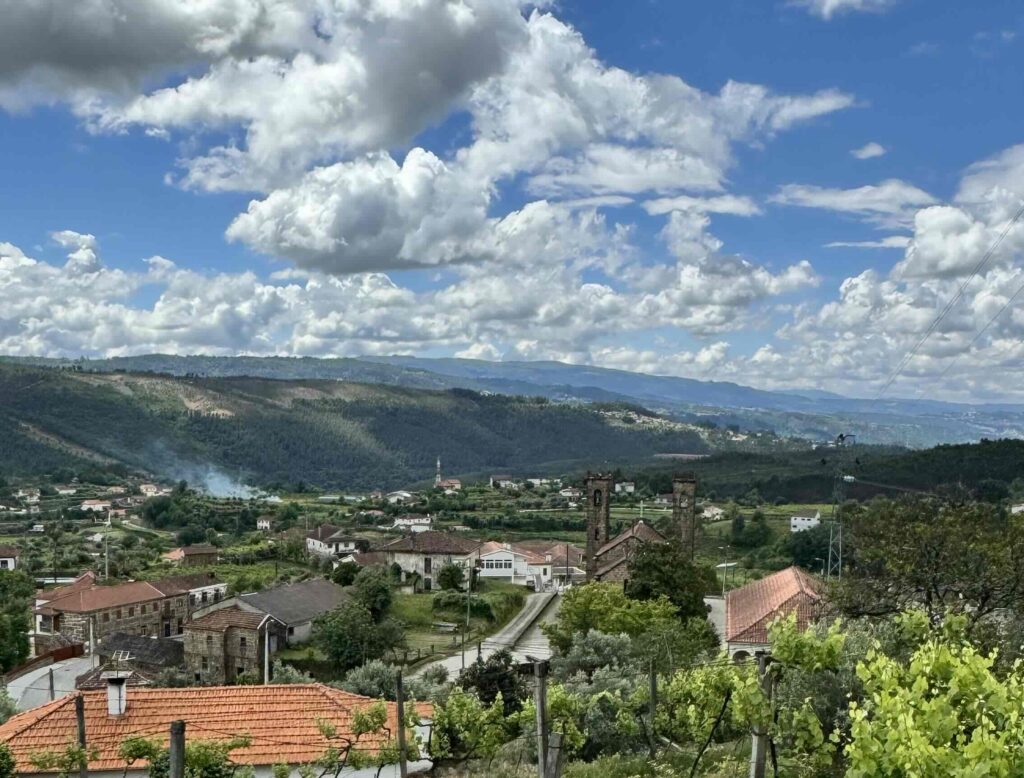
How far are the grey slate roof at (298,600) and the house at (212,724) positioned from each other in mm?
23367

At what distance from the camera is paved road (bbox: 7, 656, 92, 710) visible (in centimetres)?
3525

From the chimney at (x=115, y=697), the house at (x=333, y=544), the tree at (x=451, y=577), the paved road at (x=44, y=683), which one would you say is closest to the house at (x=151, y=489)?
the house at (x=333, y=544)

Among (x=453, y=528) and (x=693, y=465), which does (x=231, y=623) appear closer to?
(x=453, y=528)

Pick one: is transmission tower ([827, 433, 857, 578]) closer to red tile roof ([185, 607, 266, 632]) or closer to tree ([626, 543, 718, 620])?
tree ([626, 543, 718, 620])

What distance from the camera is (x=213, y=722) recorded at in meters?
18.8

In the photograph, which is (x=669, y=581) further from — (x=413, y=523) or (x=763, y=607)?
(x=413, y=523)

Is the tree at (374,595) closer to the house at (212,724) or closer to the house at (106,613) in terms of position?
the house at (106,613)

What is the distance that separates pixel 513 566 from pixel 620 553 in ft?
69.5

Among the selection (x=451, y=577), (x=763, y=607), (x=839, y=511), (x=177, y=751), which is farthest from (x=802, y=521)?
(x=177, y=751)

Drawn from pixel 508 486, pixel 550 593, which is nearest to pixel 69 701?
pixel 550 593

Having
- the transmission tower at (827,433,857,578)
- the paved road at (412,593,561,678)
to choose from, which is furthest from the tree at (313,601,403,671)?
the transmission tower at (827,433,857,578)

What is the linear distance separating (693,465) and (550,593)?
415ft

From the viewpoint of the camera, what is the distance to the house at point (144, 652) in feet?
131

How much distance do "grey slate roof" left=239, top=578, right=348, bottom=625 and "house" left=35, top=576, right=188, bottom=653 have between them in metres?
8.68
